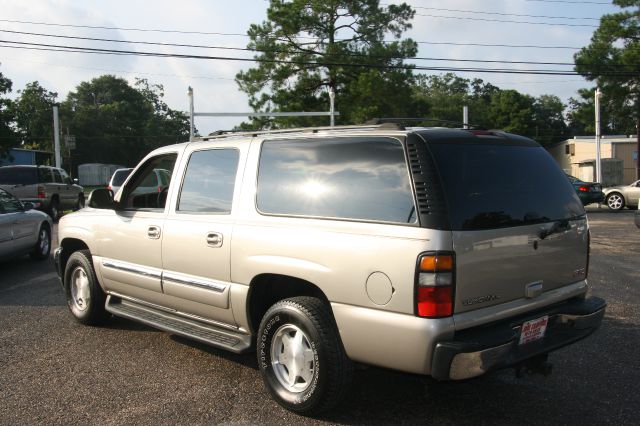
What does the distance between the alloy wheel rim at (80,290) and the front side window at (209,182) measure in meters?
1.80

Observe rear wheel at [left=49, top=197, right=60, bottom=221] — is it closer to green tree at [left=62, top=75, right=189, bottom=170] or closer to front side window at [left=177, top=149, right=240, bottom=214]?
front side window at [left=177, top=149, right=240, bottom=214]

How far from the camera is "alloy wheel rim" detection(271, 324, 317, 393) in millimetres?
3750

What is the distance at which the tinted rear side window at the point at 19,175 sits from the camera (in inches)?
697

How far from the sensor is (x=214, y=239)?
4.32 metres

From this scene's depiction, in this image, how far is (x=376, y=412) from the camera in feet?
12.5

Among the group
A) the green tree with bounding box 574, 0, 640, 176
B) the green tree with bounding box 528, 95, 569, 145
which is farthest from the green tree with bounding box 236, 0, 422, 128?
the green tree with bounding box 528, 95, 569, 145

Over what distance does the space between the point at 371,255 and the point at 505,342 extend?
91 cm

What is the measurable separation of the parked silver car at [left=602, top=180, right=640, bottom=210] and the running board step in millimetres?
21866

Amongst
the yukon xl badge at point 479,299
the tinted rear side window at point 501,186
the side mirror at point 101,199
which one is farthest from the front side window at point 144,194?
the yukon xl badge at point 479,299

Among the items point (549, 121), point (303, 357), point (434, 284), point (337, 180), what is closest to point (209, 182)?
point (337, 180)

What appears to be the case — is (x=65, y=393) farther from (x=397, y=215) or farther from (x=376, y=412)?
(x=397, y=215)

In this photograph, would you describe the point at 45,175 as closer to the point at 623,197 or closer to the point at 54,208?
the point at 54,208

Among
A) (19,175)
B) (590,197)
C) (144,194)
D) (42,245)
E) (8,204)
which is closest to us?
(144,194)

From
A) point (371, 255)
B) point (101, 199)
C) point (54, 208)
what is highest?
point (101, 199)
